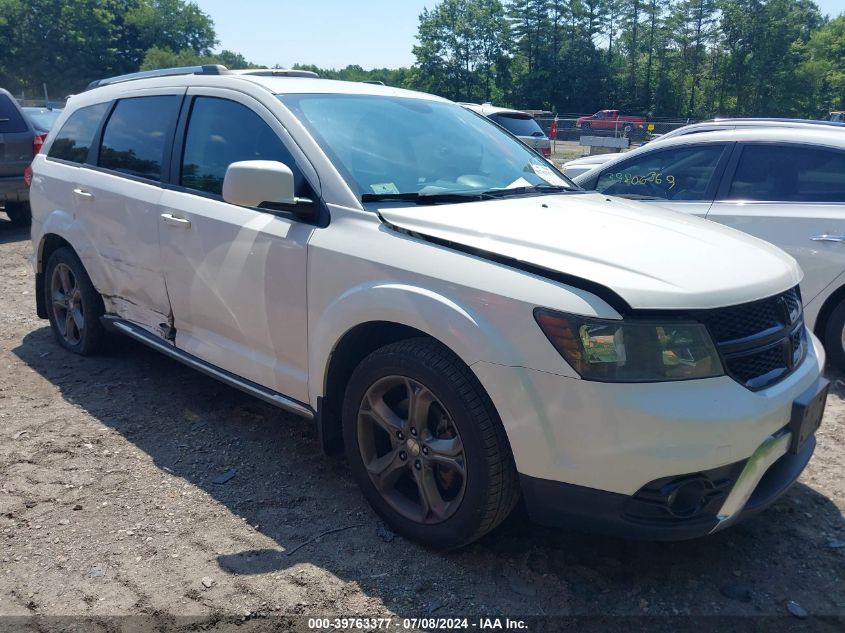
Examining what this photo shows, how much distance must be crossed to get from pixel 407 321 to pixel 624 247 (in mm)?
844

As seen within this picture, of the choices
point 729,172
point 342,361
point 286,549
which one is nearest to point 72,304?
point 342,361

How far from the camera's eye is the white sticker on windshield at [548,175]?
12.8 ft

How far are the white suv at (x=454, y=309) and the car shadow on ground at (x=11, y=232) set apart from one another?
21.2 feet

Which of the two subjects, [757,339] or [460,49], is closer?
[757,339]

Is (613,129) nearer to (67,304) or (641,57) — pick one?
(67,304)

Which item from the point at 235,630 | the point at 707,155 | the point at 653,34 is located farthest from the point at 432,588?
the point at 653,34

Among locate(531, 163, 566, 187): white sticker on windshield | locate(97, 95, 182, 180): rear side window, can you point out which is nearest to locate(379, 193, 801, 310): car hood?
locate(531, 163, 566, 187): white sticker on windshield

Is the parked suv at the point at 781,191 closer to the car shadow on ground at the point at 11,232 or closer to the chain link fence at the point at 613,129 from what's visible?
the car shadow on ground at the point at 11,232

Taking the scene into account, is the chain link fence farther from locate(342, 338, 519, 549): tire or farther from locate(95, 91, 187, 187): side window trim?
locate(342, 338, 519, 549): tire

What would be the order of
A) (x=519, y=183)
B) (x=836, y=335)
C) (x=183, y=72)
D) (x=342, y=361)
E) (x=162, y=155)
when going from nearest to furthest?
(x=342, y=361)
(x=519, y=183)
(x=162, y=155)
(x=183, y=72)
(x=836, y=335)

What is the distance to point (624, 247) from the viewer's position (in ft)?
8.75

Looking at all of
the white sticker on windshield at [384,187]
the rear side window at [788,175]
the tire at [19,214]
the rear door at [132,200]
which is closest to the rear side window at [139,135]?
the rear door at [132,200]

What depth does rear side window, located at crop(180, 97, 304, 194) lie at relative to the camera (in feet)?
11.3

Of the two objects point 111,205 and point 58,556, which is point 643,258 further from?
point 111,205
